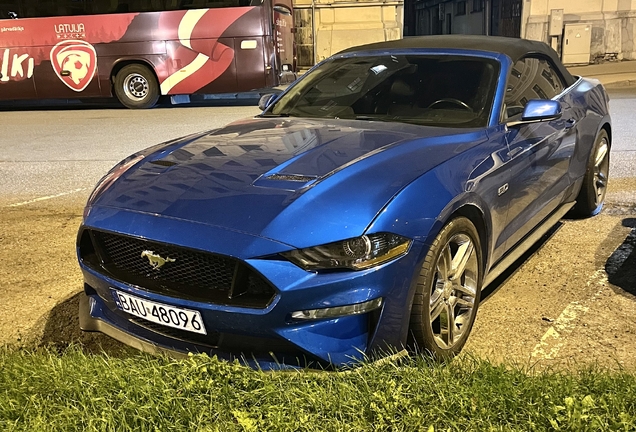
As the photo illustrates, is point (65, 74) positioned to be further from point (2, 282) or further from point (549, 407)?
point (549, 407)

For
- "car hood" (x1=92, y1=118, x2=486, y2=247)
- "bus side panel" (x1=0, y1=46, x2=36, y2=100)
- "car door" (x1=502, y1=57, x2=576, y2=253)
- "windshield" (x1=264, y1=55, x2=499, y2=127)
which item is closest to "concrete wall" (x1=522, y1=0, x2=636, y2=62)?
"bus side panel" (x1=0, y1=46, x2=36, y2=100)

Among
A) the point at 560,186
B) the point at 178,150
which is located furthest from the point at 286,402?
the point at 560,186

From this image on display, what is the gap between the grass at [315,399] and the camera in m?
2.34

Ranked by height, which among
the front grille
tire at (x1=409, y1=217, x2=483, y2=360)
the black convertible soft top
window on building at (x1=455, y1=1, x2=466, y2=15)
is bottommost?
tire at (x1=409, y1=217, x2=483, y2=360)

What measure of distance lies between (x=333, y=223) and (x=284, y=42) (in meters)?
13.3

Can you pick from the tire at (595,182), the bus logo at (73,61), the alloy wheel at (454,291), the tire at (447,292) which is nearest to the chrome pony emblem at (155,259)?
the tire at (447,292)

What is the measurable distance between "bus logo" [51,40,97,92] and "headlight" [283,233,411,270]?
1318cm

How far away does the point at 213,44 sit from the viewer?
45.1 ft

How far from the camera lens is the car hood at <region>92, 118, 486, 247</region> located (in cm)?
254

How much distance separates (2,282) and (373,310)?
2.94 metres

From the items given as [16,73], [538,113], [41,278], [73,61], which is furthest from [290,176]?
[16,73]

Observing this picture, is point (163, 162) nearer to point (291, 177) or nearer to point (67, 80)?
point (291, 177)

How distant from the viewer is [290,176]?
2871 mm

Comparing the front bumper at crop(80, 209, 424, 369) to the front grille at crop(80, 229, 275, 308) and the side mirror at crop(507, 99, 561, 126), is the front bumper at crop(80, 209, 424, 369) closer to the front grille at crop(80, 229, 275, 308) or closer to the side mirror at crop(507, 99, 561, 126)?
the front grille at crop(80, 229, 275, 308)
